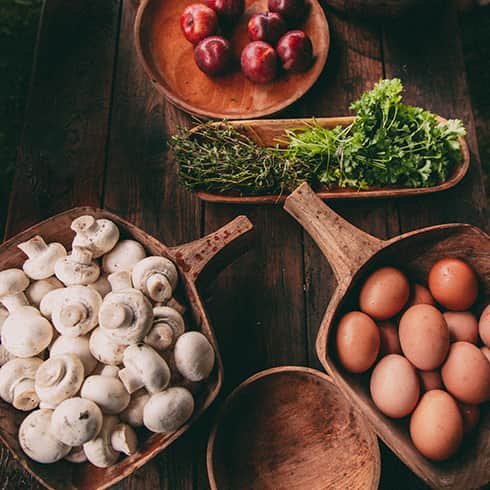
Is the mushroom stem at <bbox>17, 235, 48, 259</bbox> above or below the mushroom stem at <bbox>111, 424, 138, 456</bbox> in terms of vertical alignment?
above

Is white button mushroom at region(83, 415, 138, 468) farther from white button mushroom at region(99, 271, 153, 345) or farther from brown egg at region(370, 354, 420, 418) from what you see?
brown egg at region(370, 354, 420, 418)

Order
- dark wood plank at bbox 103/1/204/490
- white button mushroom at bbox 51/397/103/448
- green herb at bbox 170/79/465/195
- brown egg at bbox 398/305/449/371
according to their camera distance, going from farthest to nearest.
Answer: dark wood plank at bbox 103/1/204/490, green herb at bbox 170/79/465/195, brown egg at bbox 398/305/449/371, white button mushroom at bbox 51/397/103/448

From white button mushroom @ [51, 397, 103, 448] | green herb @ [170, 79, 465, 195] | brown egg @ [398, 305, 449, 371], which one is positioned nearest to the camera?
white button mushroom @ [51, 397, 103, 448]

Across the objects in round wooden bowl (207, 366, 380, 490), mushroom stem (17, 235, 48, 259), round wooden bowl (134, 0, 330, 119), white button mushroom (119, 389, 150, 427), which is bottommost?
round wooden bowl (207, 366, 380, 490)

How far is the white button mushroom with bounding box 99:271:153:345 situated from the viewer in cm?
92

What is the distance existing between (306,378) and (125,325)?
387 millimetres

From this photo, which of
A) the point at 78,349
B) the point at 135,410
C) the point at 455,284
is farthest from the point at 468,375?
the point at 78,349

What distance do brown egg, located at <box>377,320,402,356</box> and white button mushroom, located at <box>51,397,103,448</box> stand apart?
0.55m

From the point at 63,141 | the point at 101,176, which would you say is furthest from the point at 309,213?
the point at 63,141

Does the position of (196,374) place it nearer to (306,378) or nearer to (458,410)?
(306,378)

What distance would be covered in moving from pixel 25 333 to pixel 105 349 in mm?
148

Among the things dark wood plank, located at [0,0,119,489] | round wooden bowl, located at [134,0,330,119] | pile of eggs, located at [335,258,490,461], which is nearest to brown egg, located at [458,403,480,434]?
pile of eggs, located at [335,258,490,461]

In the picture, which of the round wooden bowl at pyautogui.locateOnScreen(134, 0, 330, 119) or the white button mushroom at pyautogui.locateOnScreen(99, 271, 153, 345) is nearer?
the white button mushroom at pyautogui.locateOnScreen(99, 271, 153, 345)

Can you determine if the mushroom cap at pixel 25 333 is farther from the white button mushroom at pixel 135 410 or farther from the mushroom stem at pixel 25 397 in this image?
the white button mushroom at pixel 135 410
